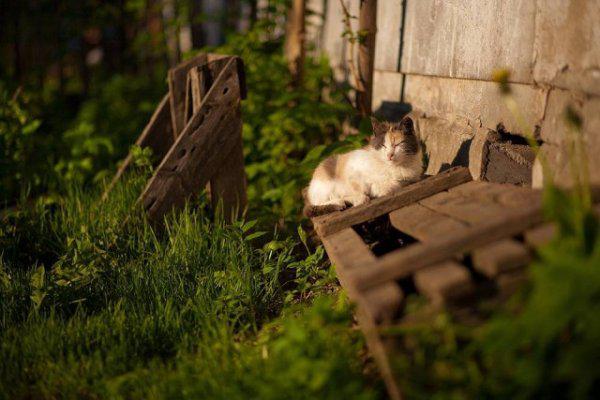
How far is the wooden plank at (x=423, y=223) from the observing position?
2078mm

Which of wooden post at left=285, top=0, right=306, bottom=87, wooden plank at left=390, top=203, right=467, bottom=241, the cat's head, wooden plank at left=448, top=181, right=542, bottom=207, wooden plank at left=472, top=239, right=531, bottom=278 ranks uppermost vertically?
wooden post at left=285, top=0, right=306, bottom=87

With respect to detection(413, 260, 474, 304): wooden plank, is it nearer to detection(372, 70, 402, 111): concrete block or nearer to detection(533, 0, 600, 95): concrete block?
detection(533, 0, 600, 95): concrete block

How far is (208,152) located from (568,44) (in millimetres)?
2253

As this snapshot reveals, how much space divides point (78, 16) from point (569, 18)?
308 inches

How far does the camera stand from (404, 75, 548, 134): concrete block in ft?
8.80

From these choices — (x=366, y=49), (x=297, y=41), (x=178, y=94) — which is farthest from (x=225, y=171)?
(x=297, y=41)

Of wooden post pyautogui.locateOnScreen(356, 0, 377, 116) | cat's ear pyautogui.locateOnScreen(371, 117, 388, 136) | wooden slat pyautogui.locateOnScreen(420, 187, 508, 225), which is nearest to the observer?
wooden slat pyautogui.locateOnScreen(420, 187, 508, 225)

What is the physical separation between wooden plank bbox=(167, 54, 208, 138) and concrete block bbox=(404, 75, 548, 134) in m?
1.82

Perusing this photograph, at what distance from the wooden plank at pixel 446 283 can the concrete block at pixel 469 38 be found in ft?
4.63

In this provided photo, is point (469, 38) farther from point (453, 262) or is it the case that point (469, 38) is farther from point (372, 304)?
point (372, 304)

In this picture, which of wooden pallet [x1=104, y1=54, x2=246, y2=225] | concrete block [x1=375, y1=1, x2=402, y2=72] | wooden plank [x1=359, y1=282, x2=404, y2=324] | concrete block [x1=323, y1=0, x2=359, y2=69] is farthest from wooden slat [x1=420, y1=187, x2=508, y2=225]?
concrete block [x1=323, y1=0, x2=359, y2=69]

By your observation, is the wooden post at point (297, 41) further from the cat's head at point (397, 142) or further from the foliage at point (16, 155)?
the cat's head at point (397, 142)

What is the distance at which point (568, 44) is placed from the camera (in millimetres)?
2381

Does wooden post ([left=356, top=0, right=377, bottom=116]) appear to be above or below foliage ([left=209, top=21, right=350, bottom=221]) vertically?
above
